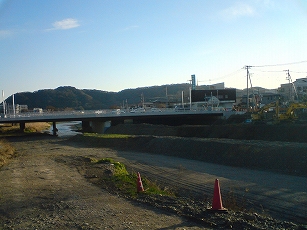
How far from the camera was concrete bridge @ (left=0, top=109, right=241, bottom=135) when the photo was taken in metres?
64.9

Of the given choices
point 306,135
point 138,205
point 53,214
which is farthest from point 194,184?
point 306,135

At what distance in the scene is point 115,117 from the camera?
69.2m

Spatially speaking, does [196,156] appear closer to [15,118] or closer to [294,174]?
[294,174]

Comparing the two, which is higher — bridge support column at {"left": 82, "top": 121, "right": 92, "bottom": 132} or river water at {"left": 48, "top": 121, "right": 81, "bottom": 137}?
bridge support column at {"left": 82, "top": 121, "right": 92, "bottom": 132}

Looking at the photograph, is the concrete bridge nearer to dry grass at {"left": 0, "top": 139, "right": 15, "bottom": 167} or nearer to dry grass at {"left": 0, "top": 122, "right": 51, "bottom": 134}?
dry grass at {"left": 0, "top": 122, "right": 51, "bottom": 134}

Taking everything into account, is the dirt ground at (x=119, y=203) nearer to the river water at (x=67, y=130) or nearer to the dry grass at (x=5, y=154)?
the dry grass at (x=5, y=154)

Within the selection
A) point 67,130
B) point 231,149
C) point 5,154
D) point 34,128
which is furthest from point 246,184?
point 67,130

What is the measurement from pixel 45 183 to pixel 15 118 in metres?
53.3

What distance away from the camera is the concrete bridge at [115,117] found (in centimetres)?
6488

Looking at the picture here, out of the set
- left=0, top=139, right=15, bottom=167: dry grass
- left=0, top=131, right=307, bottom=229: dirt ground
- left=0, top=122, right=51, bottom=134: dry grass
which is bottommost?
left=0, top=122, right=51, bottom=134: dry grass

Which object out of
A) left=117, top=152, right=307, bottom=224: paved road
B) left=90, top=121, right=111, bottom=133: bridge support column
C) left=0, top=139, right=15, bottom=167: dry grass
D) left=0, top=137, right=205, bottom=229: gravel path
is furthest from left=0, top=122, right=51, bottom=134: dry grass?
left=0, top=137, right=205, bottom=229: gravel path

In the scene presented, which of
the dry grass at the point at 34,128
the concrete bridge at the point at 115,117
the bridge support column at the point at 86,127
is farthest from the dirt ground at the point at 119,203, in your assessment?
the dry grass at the point at 34,128

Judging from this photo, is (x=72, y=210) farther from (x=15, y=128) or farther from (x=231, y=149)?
(x=15, y=128)

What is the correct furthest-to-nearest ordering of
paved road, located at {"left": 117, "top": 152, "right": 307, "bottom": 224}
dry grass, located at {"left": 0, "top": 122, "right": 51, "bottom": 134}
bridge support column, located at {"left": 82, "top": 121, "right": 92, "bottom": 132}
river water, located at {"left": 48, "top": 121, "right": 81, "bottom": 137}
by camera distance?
bridge support column, located at {"left": 82, "top": 121, "right": 92, "bottom": 132} → dry grass, located at {"left": 0, "top": 122, "right": 51, "bottom": 134} → river water, located at {"left": 48, "top": 121, "right": 81, "bottom": 137} → paved road, located at {"left": 117, "top": 152, "right": 307, "bottom": 224}
